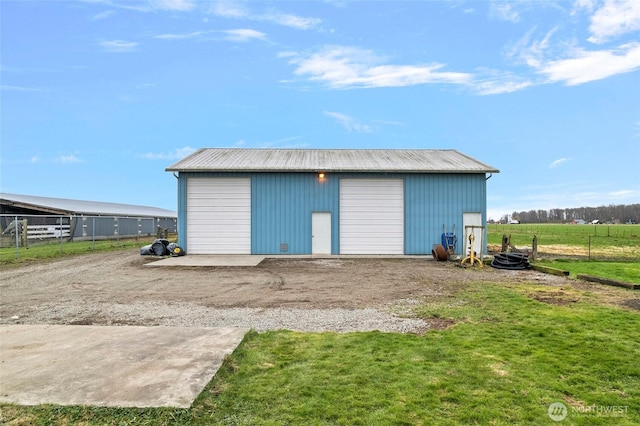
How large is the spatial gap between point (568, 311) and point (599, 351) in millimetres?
2295

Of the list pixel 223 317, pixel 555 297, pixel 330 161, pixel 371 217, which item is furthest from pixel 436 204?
pixel 223 317

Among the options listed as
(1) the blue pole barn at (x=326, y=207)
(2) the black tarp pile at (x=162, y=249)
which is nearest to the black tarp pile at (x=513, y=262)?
(1) the blue pole barn at (x=326, y=207)

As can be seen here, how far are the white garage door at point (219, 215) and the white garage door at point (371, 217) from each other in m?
4.64

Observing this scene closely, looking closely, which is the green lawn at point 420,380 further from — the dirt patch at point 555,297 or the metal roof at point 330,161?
the metal roof at point 330,161

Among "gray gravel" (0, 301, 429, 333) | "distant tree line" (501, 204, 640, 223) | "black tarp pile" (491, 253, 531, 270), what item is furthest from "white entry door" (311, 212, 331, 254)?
"distant tree line" (501, 204, 640, 223)

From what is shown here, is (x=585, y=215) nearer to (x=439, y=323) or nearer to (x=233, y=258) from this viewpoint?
(x=233, y=258)

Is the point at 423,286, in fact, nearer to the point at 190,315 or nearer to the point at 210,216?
the point at 190,315

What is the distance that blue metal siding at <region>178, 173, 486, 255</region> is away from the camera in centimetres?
1684

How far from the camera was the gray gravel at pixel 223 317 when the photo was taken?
5516mm

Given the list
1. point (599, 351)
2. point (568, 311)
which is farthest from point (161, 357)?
point (568, 311)

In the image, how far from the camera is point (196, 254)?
16703 millimetres

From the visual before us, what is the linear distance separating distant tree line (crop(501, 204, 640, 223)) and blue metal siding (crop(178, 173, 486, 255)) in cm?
11862

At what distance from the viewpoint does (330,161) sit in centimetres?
1827

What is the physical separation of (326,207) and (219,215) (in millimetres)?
5070
